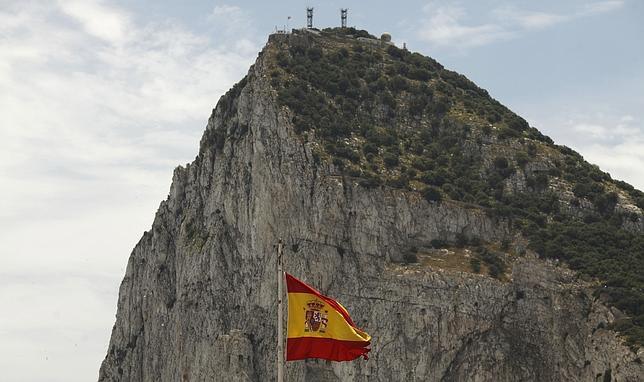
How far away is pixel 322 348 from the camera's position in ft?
140

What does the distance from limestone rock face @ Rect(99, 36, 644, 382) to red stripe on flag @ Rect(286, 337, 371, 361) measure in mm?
48691

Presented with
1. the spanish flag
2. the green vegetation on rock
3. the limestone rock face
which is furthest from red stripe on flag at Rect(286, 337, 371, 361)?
the green vegetation on rock

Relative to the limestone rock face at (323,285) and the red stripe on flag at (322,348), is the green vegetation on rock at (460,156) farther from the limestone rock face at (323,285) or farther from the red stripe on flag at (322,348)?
the red stripe on flag at (322,348)

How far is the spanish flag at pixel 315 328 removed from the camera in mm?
42250

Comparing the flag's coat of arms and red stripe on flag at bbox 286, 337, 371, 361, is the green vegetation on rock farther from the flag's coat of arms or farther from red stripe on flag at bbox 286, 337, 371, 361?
the flag's coat of arms

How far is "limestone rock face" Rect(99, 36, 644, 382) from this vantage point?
95.6 m

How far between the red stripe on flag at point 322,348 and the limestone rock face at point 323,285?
160ft

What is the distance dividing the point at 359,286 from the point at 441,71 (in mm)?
49357

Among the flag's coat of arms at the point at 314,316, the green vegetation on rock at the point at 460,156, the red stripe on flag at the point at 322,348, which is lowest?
the red stripe on flag at the point at 322,348

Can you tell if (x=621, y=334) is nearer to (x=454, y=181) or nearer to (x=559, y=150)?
(x=454, y=181)

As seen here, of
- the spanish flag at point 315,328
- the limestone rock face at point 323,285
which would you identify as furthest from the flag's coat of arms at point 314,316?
the limestone rock face at point 323,285

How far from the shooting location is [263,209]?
107 meters

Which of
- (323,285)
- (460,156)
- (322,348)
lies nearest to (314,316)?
(322,348)

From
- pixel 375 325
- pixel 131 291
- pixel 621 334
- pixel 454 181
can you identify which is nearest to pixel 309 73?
pixel 454 181
